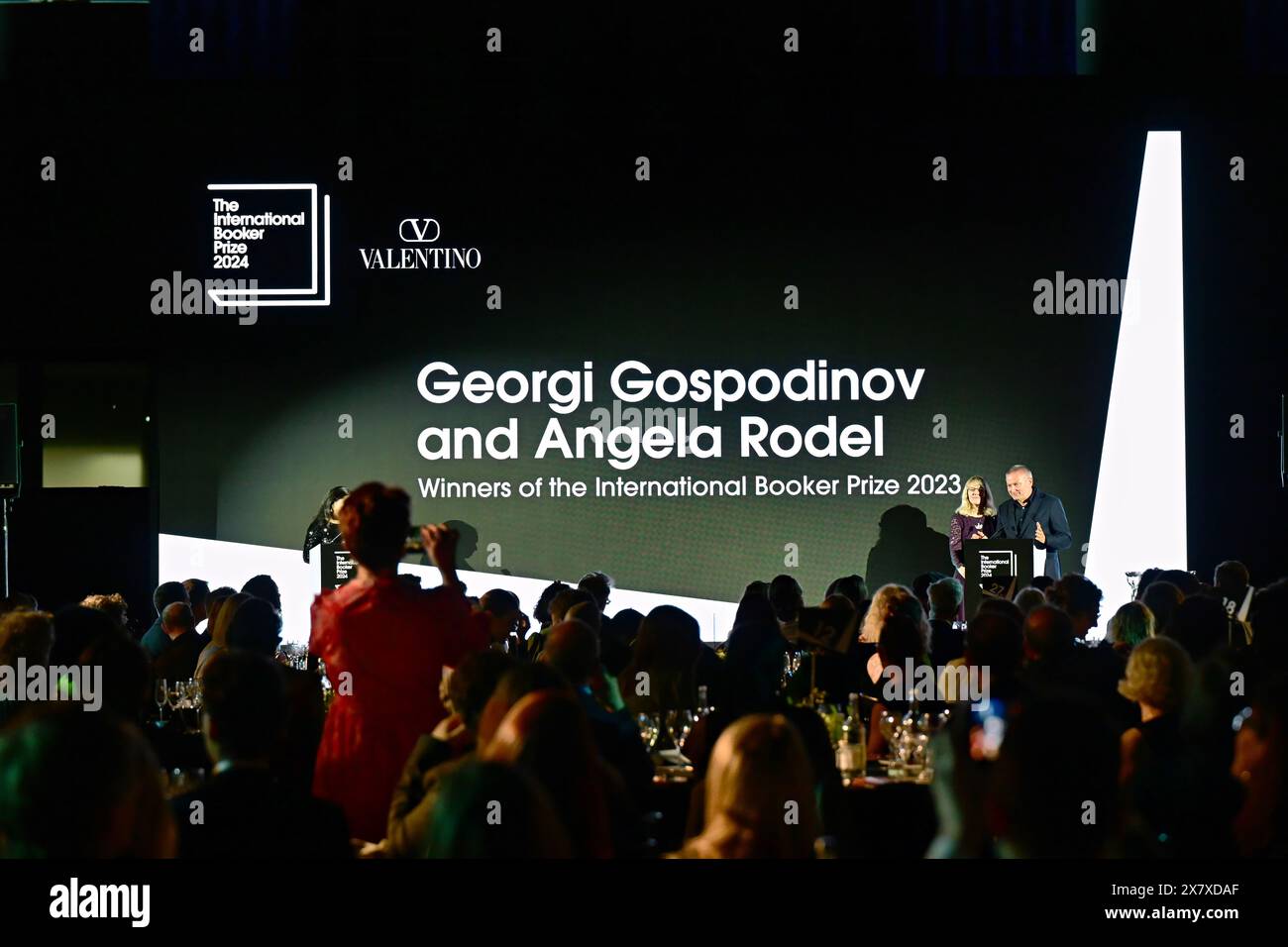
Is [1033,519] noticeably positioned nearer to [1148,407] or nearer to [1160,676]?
[1148,407]

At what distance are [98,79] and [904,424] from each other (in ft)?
20.6

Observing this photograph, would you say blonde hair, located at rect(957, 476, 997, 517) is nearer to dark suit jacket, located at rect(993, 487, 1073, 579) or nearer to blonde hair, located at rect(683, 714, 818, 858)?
dark suit jacket, located at rect(993, 487, 1073, 579)

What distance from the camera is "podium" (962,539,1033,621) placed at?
344 inches

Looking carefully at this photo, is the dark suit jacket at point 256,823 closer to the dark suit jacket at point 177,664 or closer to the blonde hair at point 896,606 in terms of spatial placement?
the dark suit jacket at point 177,664

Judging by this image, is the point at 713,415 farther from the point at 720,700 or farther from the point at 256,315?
the point at 720,700

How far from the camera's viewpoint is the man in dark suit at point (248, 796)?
2.81 m

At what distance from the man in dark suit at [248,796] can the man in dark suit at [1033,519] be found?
316 inches

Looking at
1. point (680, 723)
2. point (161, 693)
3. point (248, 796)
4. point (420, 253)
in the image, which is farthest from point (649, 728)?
point (420, 253)

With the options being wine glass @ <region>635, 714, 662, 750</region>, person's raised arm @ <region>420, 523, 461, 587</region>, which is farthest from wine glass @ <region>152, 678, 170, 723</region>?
person's raised arm @ <region>420, 523, 461, 587</region>

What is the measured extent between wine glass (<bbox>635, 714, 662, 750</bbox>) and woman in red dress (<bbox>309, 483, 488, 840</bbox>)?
1.30m

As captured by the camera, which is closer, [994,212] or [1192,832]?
[1192,832]

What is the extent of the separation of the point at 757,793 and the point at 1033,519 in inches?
319

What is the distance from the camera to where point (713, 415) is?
11156mm

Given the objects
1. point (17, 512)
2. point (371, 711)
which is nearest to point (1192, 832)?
point (371, 711)
